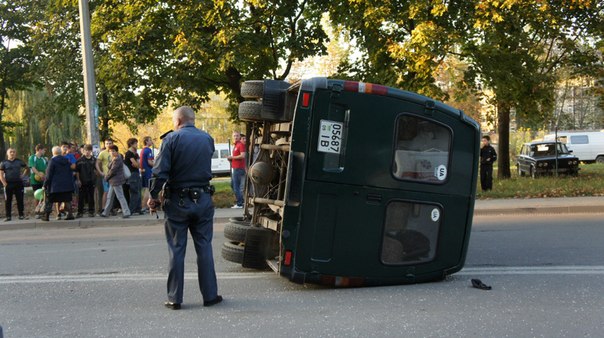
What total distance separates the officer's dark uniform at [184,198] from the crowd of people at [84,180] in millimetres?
8335

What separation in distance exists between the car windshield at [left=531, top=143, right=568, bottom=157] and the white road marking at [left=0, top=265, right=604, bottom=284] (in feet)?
60.4

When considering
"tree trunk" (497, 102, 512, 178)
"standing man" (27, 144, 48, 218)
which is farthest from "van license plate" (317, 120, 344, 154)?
"tree trunk" (497, 102, 512, 178)

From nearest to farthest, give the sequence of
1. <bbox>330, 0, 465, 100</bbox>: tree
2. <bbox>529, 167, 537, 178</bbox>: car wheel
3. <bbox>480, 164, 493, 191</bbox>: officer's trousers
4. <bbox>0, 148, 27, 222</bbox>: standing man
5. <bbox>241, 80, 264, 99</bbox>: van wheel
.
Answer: <bbox>241, 80, 264, 99</bbox>: van wheel < <bbox>0, 148, 27, 222</bbox>: standing man < <bbox>330, 0, 465, 100</bbox>: tree < <bbox>480, 164, 493, 191</bbox>: officer's trousers < <bbox>529, 167, 537, 178</bbox>: car wheel

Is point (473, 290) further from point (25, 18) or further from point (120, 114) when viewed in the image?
point (25, 18)

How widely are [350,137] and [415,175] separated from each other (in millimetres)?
818

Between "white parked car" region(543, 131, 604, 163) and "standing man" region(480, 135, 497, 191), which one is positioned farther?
"white parked car" region(543, 131, 604, 163)

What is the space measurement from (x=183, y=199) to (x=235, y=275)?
1.80 meters

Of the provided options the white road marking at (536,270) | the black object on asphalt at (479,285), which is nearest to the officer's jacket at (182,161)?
the black object on asphalt at (479,285)

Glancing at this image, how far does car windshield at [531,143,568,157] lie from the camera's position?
2405 centimetres

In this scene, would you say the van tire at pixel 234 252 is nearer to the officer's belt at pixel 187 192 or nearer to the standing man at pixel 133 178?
the officer's belt at pixel 187 192

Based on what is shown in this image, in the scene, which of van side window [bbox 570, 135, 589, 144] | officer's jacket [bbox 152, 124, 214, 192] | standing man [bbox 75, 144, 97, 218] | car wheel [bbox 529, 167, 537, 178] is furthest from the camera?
van side window [bbox 570, 135, 589, 144]

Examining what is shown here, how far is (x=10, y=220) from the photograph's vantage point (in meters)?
13.8

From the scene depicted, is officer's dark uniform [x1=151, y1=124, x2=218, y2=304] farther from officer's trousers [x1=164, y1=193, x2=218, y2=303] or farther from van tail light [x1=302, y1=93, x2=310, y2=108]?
van tail light [x1=302, y1=93, x2=310, y2=108]

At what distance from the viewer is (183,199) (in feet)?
17.4
